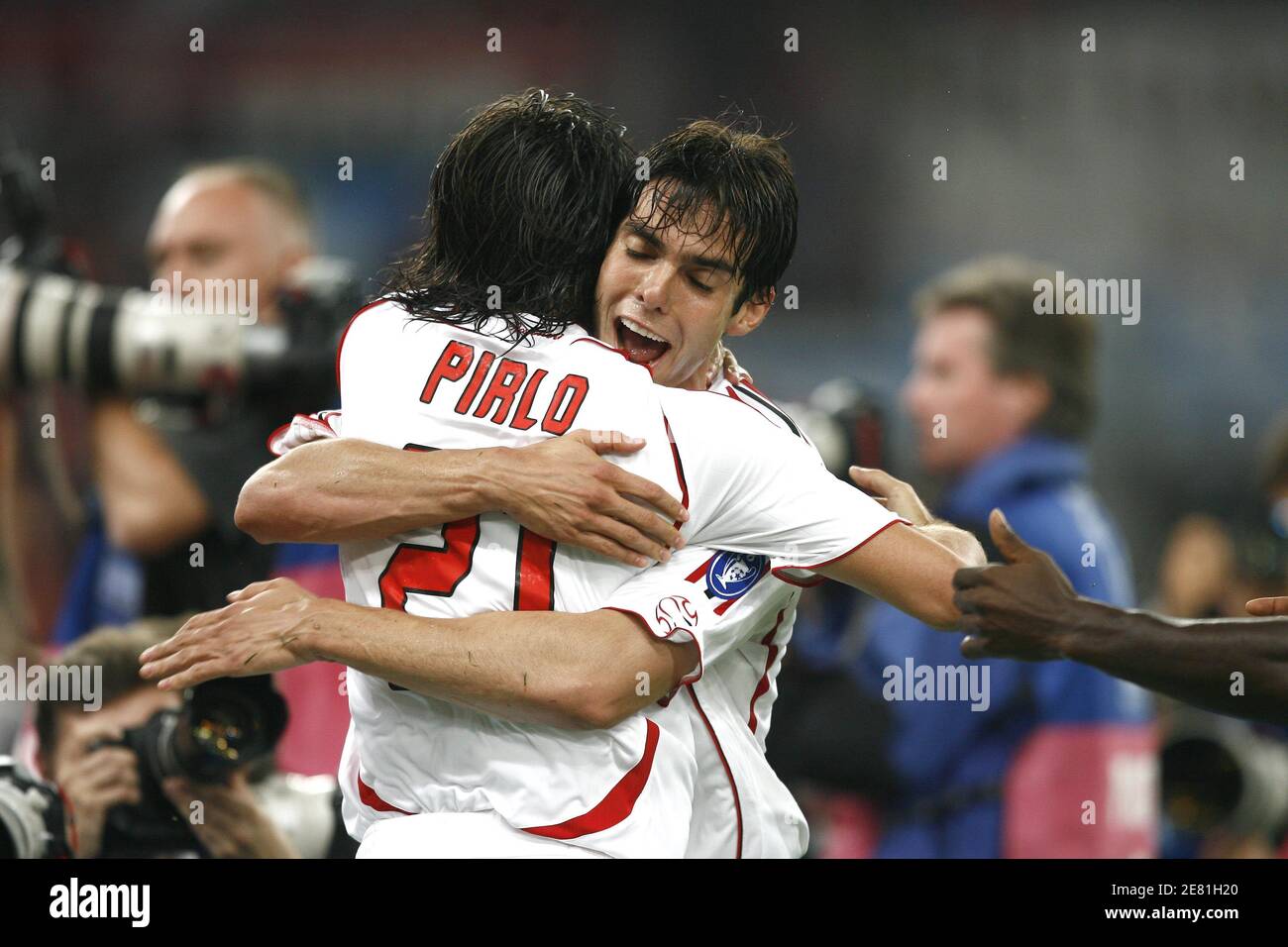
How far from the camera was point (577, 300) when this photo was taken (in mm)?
1958

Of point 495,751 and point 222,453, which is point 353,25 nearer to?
point 222,453

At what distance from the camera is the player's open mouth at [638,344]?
1964 millimetres

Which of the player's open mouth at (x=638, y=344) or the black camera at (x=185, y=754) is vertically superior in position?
the player's open mouth at (x=638, y=344)

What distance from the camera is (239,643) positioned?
173cm

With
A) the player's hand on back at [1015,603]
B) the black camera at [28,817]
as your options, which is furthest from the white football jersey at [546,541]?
the black camera at [28,817]

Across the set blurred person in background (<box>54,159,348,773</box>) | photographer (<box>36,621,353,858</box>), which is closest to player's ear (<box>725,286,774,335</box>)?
photographer (<box>36,621,353,858</box>)

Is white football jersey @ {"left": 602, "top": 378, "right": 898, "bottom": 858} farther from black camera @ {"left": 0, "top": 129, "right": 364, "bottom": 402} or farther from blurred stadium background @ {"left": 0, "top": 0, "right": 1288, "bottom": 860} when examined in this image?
blurred stadium background @ {"left": 0, "top": 0, "right": 1288, "bottom": 860}

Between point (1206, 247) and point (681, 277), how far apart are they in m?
3.60

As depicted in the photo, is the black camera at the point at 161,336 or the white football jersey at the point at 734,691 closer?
the white football jersey at the point at 734,691

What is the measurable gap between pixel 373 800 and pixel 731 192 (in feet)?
3.25

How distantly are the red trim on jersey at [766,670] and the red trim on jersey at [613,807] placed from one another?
0.28 meters
